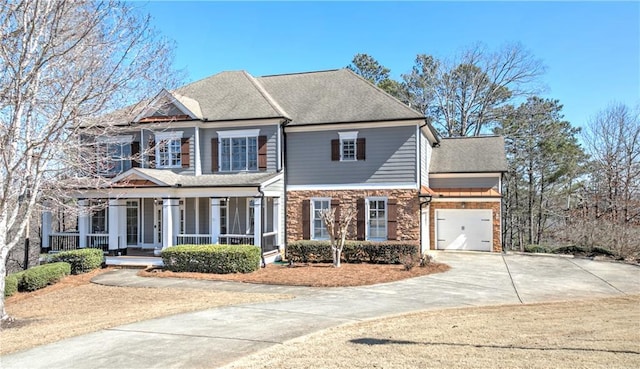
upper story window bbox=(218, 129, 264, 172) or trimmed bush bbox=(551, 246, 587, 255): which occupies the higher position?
upper story window bbox=(218, 129, 264, 172)

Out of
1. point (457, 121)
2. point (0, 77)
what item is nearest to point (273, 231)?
point (0, 77)

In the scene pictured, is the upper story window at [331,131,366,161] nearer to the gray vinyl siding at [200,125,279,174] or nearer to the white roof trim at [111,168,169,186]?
the gray vinyl siding at [200,125,279,174]

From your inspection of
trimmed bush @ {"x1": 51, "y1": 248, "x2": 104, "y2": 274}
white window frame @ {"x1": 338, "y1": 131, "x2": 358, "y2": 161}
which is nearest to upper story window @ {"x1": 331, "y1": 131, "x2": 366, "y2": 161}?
white window frame @ {"x1": 338, "y1": 131, "x2": 358, "y2": 161}

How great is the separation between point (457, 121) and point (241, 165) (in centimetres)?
2040

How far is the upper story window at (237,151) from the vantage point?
19266mm

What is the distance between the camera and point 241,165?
19.5m

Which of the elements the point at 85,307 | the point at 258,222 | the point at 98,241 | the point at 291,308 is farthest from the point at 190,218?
the point at 291,308

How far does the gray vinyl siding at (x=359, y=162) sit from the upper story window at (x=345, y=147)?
0.59 ft

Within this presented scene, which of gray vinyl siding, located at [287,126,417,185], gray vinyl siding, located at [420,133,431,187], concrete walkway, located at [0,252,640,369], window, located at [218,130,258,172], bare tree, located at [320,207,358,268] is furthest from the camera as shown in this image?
window, located at [218,130,258,172]

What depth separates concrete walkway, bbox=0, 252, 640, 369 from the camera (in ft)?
22.2

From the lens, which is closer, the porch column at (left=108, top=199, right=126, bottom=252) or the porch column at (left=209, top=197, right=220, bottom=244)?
the porch column at (left=209, top=197, right=220, bottom=244)

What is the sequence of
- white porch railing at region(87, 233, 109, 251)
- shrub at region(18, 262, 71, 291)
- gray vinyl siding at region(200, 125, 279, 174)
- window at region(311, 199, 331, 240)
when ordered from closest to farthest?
1. shrub at region(18, 262, 71, 291)
2. white porch railing at region(87, 233, 109, 251)
3. gray vinyl siding at region(200, 125, 279, 174)
4. window at region(311, 199, 331, 240)

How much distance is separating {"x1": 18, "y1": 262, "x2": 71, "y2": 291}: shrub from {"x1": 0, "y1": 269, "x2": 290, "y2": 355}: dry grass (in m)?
0.29

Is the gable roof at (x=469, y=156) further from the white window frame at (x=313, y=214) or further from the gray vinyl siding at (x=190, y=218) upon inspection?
the gray vinyl siding at (x=190, y=218)
